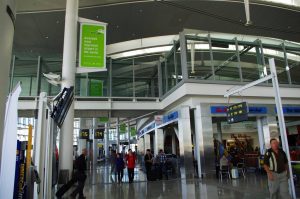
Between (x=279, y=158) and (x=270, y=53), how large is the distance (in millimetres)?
12790

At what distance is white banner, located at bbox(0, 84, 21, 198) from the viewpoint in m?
3.26

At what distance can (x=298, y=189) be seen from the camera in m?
8.13

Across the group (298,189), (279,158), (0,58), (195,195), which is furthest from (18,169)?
(298,189)

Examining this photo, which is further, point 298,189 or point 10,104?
point 298,189

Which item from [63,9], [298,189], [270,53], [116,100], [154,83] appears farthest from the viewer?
[154,83]

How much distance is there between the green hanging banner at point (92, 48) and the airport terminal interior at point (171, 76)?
0.04m

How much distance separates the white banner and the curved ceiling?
11.8m

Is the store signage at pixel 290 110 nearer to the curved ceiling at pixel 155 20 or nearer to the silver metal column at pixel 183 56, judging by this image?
the curved ceiling at pixel 155 20

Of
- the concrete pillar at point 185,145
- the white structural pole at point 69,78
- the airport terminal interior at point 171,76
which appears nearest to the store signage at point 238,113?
the airport terminal interior at point 171,76

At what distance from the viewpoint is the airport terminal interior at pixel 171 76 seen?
9945 millimetres

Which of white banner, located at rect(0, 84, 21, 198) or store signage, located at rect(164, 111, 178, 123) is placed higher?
store signage, located at rect(164, 111, 178, 123)

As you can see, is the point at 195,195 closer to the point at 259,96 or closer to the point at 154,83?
the point at 259,96

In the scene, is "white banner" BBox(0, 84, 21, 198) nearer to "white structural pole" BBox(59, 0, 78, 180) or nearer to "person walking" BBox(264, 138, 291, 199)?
"person walking" BBox(264, 138, 291, 199)

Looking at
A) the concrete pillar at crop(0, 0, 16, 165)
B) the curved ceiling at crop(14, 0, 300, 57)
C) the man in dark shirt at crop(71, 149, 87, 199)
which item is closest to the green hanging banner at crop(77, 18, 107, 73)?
the man in dark shirt at crop(71, 149, 87, 199)
